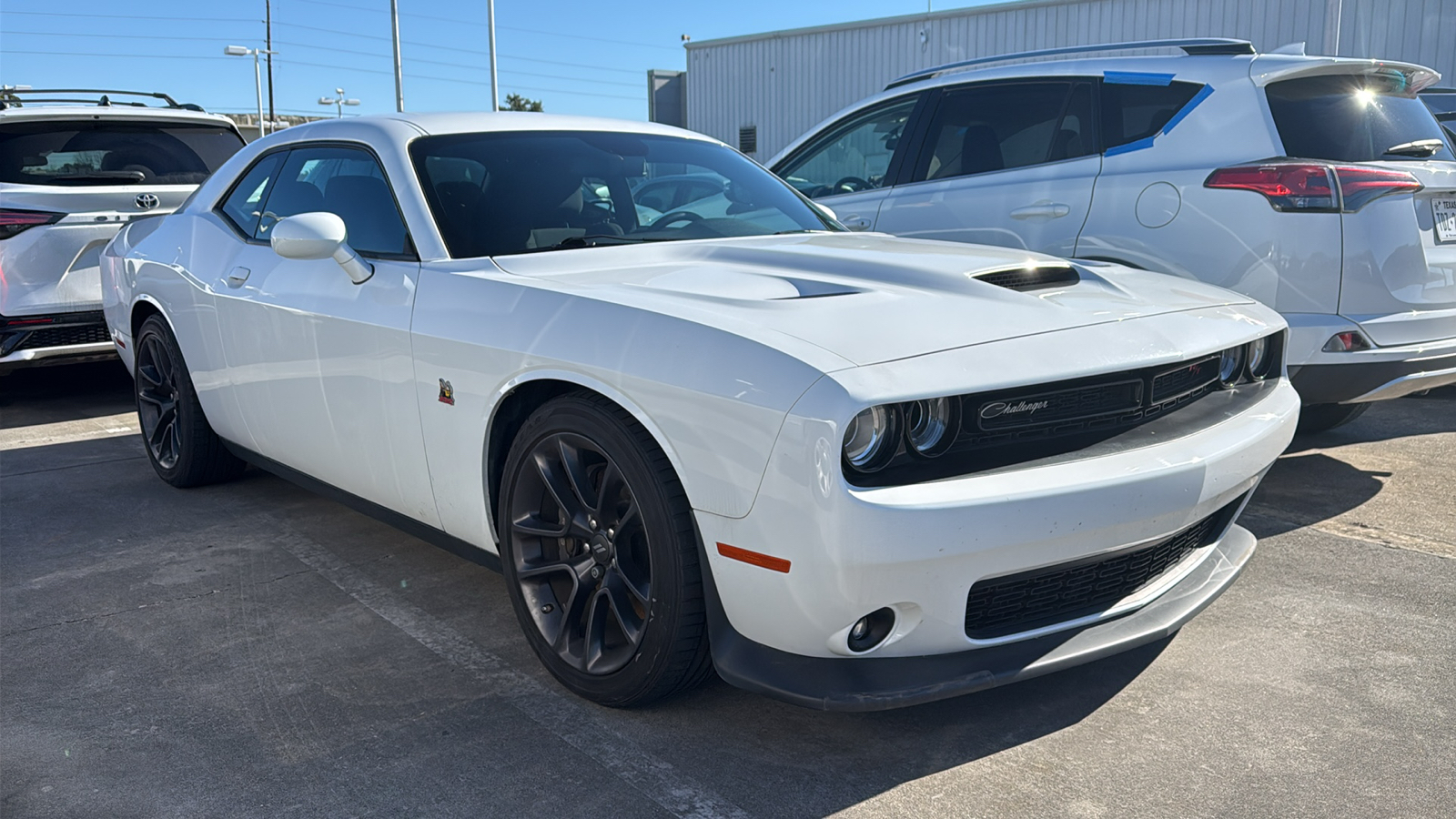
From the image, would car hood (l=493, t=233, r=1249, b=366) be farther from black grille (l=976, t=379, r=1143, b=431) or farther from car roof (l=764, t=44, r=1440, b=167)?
car roof (l=764, t=44, r=1440, b=167)

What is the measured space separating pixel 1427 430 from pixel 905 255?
12.4 feet

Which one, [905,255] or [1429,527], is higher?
[905,255]

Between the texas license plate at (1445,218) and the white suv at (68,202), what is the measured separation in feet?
20.8

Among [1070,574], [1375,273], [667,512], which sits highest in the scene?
[1375,273]

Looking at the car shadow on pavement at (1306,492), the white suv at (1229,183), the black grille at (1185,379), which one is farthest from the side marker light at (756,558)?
the white suv at (1229,183)

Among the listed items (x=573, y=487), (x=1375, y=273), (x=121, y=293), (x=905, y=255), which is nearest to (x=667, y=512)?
(x=573, y=487)

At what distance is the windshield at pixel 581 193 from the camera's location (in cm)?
345

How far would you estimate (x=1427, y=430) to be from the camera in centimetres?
568

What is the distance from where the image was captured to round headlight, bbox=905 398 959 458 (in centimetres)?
240

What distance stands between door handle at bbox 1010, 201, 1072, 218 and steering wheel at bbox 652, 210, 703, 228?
1.96 metres

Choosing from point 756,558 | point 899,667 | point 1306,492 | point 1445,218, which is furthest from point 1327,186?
point 756,558

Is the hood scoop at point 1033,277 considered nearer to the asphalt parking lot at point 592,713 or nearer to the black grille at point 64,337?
the asphalt parking lot at point 592,713

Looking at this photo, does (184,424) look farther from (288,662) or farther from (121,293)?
(288,662)

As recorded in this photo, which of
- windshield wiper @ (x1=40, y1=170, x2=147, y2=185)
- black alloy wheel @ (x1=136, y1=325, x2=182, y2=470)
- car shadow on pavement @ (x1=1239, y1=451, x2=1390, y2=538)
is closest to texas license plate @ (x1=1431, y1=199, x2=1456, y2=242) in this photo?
car shadow on pavement @ (x1=1239, y1=451, x2=1390, y2=538)
